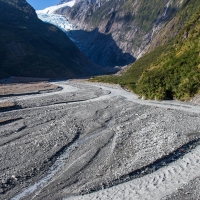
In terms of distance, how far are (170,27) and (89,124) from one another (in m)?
130

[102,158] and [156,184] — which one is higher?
[102,158]

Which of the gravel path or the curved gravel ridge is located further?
the gravel path

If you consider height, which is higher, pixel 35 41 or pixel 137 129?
pixel 35 41

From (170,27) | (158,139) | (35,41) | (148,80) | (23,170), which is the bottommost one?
(23,170)

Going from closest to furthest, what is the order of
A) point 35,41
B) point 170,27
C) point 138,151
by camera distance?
point 138,151
point 170,27
point 35,41

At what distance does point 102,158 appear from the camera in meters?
17.0

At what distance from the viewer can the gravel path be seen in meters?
13.4

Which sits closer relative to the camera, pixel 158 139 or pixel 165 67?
pixel 158 139

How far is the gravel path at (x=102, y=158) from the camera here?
13.4 metres

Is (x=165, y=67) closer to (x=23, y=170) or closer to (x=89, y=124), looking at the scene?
(x=89, y=124)

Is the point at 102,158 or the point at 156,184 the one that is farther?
the point at 102,158

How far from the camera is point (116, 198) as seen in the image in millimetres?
12609

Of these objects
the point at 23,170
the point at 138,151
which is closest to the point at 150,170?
the point at 138,151

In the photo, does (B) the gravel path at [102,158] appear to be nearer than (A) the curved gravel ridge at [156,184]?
No
